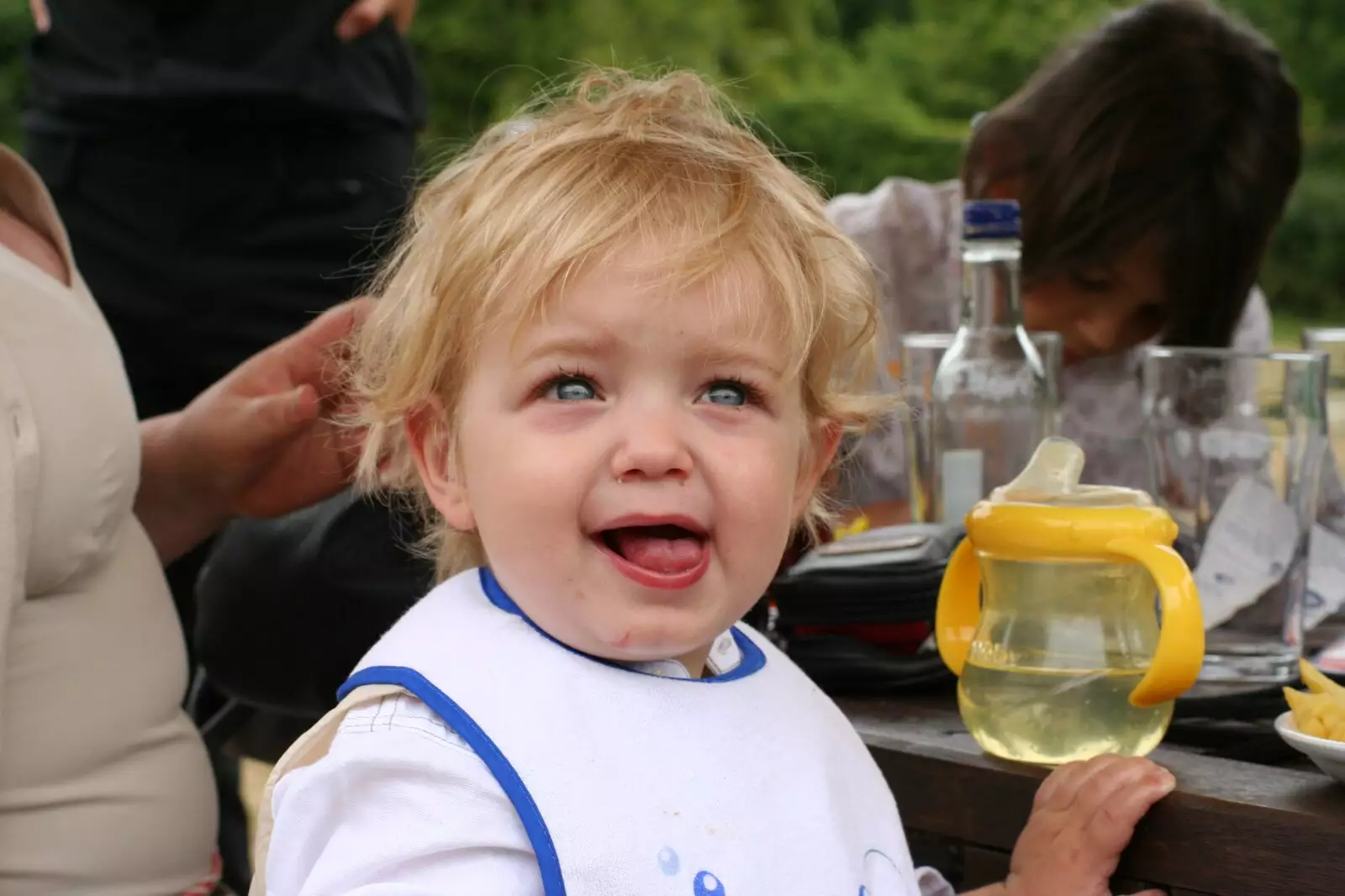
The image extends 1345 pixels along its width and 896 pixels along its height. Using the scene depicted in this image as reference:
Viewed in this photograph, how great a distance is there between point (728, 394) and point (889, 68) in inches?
276

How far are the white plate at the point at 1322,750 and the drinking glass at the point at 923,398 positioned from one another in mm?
624

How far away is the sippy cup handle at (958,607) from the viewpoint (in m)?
1.21

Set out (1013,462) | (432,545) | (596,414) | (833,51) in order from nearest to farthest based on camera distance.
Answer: (596,414), (432,545), (1013,462), (833,51)

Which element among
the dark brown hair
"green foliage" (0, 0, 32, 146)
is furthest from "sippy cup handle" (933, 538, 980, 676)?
"green foliage" (0, 0, 32, 146)

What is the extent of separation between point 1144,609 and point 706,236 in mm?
419

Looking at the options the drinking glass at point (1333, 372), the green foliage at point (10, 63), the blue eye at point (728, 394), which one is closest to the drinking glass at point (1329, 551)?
the drinking glass at point (1333, 372)

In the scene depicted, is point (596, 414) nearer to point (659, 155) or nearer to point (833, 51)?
point (659, 155)

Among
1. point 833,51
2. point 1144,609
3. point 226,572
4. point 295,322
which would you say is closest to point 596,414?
point 1144,609

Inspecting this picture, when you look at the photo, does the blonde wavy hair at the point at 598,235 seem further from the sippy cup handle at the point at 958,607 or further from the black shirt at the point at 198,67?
the black shirt at the point at 198,67

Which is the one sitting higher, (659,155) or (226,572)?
(659,155)

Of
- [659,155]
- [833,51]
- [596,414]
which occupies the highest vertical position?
[659,155]

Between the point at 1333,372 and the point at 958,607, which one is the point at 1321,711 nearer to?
→ the point at 958,607

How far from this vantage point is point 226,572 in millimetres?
1498

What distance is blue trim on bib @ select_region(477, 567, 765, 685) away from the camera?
103 centimetres
